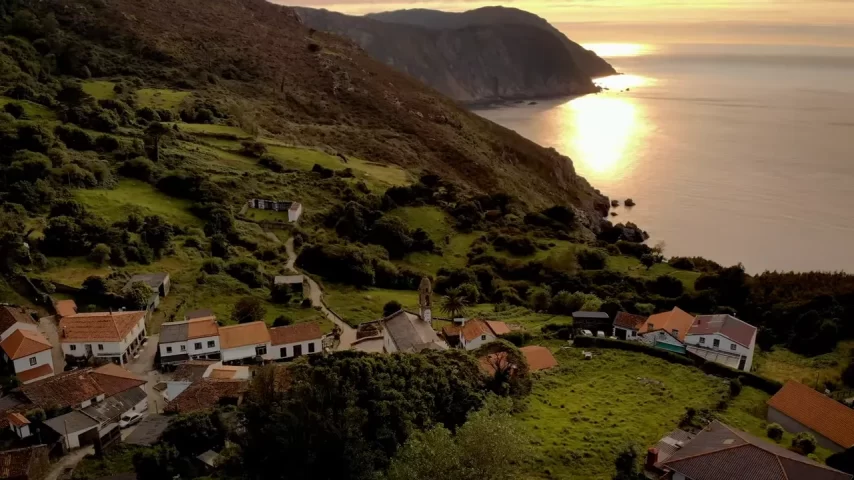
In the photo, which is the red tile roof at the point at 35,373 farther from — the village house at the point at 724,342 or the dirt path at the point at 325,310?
the village house at the point at 724,342

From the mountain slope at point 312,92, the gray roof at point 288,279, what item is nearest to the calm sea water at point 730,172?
the mountain slope at point 312,92

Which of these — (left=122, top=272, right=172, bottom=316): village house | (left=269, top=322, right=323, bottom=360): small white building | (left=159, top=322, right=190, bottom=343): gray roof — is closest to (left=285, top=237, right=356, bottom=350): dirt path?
(left=269, top=322, right=323, bottom=360): small white building

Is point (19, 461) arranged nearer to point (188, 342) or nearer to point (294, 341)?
point (188, 342)

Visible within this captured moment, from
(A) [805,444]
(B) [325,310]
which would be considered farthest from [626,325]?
(B) [325,310]

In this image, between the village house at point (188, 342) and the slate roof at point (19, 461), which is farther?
the village house at point (188, 342)

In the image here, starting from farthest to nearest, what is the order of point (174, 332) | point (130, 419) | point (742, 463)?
1. point (174, 332)
2. point (130, 419)
3. point (742, 463)

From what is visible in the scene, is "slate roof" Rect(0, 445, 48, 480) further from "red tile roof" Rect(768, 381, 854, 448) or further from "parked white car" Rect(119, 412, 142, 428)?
"red tile roof" Rect(768, 381, 854, 448)

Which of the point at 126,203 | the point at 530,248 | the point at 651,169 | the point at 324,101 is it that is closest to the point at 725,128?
the point at 651,169
